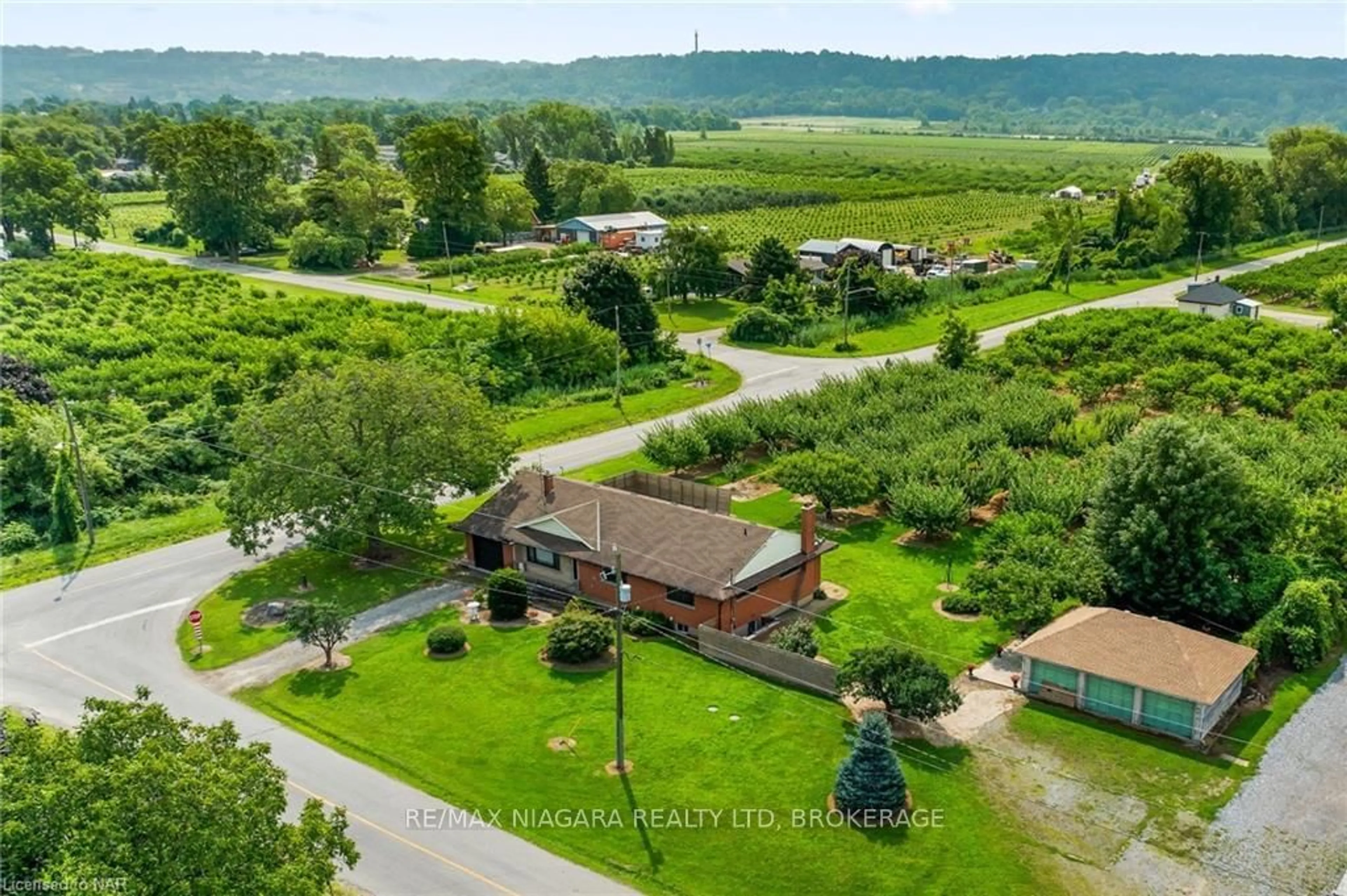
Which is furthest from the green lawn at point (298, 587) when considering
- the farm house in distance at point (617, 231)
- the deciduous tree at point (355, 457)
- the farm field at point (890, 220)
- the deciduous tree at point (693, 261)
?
the farm house in distance at point (617, 231)

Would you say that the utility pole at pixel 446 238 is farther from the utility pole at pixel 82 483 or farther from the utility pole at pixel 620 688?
the utility pole at pixel 620 688

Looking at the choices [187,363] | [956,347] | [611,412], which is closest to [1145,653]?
[956,347]

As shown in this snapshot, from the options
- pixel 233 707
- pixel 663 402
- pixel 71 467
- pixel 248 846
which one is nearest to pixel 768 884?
pixel 248 846

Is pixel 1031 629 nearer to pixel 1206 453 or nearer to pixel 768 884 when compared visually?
pixel 1206 453

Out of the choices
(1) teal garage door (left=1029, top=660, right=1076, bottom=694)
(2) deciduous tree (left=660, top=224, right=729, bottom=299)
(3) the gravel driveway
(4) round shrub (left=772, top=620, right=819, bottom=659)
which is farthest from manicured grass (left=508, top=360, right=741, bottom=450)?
(3) the gravel driveway

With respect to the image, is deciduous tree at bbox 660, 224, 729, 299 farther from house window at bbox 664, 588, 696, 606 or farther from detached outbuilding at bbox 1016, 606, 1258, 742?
detached outbuilding at bbox 1016, 606, 1258, 742

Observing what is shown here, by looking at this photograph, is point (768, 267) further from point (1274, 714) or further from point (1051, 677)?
point (1274, 714)
